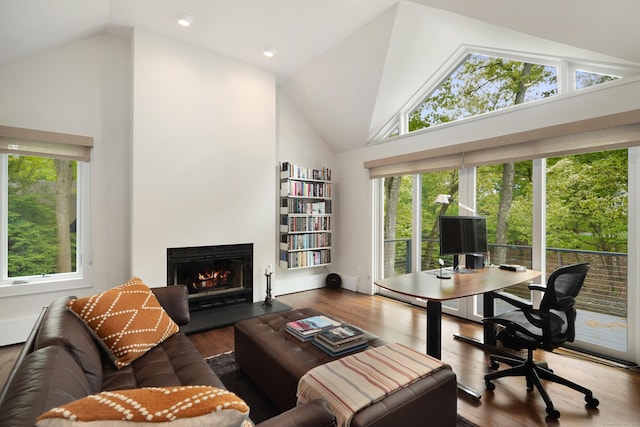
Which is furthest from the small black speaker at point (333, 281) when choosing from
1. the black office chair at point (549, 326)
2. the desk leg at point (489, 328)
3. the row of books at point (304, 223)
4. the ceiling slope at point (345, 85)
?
the black office chair at point (549, 326)

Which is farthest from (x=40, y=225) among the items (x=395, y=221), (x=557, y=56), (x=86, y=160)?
(x=557, y=56)

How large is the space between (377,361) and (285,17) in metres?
3.12

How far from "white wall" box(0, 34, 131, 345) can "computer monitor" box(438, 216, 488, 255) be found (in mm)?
3394

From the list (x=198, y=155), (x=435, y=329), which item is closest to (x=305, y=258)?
(x=198, y=155)

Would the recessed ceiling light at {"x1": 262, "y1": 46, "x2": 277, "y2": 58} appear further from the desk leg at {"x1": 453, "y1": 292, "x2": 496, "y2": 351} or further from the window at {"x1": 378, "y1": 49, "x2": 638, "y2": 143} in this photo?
the desk leg at {"x1": 453, "y1": 292, "x2": 496, "y2": 351}

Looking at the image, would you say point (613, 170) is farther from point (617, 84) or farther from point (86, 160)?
point (86, 160)

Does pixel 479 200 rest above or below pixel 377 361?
above

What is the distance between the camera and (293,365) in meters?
1.75

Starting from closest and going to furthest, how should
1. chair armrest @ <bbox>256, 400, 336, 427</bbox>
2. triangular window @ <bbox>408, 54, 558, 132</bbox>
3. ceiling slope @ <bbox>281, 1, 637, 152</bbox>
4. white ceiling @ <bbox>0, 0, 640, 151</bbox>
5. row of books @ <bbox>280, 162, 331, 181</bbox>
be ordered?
chair armrest @ <bbox>256, 400, 336, 427</bbox> → white ceiling @ <bbox>0, 0, 640, 151</bbox> → ceiling slope @ <bbox>281, 1, 637, 152</bbox> → triangular window @ <bbox>408, 54, 558, 132</bbox> → row of books @ <bbox>280, 162, 331, 181</bbox>

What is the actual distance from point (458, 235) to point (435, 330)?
1.02 m

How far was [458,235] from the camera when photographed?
294 cm

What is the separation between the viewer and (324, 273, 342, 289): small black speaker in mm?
5160

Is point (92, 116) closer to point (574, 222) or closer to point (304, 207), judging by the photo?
point (304, 207)

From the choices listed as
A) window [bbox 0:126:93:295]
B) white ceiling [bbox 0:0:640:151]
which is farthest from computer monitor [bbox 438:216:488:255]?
window [bbox 0:126:93:295]
